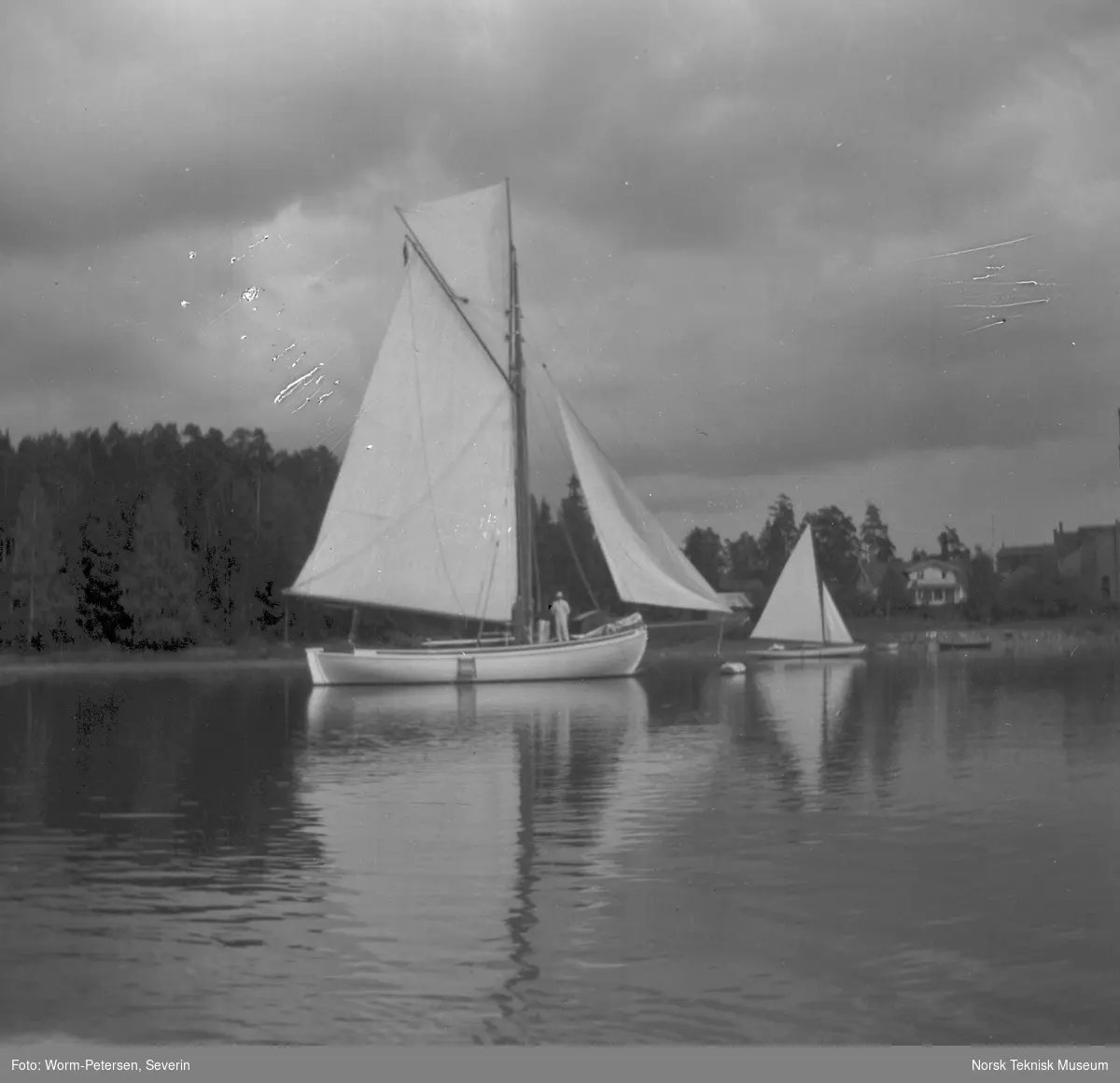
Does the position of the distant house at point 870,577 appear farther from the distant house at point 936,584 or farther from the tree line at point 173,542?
the tree line at point 173,542

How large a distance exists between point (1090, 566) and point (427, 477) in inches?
902

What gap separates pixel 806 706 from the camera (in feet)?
129

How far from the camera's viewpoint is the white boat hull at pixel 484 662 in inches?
2009

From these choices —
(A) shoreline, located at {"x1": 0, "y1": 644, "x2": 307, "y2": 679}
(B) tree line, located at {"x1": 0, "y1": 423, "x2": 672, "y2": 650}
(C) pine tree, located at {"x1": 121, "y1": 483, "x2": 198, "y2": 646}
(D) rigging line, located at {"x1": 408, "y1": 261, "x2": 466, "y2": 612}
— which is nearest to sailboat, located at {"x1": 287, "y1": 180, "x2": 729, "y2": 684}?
(D) rigging line, located at {"x1": 408, "y1": 261, "x2": 466, "y2": 612}

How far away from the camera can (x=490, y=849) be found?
14703mm

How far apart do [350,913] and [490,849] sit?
10.7 ft

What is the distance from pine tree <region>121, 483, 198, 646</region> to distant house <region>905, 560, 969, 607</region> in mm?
36804

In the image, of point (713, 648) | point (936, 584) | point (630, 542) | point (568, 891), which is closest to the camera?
point (568, 891)

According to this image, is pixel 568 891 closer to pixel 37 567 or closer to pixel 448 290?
pixel 448 290

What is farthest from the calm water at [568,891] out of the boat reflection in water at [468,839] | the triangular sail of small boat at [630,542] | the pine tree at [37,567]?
the pine tree at [37,567]

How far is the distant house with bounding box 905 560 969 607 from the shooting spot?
72.4m

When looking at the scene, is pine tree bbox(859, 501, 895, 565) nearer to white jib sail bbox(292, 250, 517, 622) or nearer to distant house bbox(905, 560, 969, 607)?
distant house bbox(905, 560, 969, 607)

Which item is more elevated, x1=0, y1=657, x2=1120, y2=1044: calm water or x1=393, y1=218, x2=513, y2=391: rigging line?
x1=393, y1=218, x2=513, y2=391: rigging line

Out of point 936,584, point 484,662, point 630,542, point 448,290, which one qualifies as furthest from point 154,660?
point 936,584
